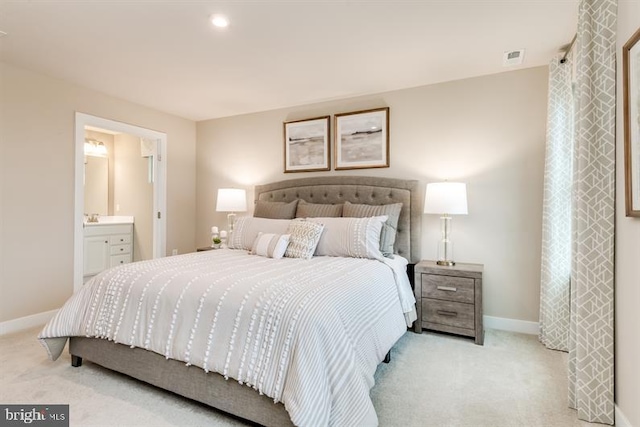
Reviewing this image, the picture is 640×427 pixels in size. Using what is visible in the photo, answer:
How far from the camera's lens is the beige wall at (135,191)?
198 inches

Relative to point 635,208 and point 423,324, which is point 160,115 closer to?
point 423,324

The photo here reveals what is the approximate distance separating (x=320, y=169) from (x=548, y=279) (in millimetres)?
2509

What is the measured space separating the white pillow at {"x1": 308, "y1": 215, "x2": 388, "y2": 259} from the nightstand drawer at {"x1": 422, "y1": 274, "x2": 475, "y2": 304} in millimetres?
526

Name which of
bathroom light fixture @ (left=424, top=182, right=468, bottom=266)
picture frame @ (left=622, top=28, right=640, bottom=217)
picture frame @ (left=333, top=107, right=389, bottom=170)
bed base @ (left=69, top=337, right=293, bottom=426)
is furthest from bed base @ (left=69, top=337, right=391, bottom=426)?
picture frame @ (left=333, top=107, right=389, bottom=170)

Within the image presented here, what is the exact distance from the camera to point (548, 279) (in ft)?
8.68

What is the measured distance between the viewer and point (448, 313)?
2.80 meters

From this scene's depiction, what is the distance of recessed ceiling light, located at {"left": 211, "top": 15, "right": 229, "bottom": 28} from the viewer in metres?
2.19

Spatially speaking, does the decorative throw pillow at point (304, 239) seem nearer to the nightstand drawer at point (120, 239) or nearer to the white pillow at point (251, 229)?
the white pillow at point (251, 229)

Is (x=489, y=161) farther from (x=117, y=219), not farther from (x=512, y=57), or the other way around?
(x=117, y=219)

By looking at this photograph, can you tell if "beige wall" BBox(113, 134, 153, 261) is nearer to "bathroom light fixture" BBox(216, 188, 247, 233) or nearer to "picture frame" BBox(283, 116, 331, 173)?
"bathroom light fixture" BBox(216, 188, 247, 233)

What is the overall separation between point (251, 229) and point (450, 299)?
200 centimetres

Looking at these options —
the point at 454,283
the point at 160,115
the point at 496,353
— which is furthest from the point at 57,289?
the point at 496,353

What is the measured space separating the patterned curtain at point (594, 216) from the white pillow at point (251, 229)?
7.41ft

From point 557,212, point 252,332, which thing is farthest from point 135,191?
point 557,212
